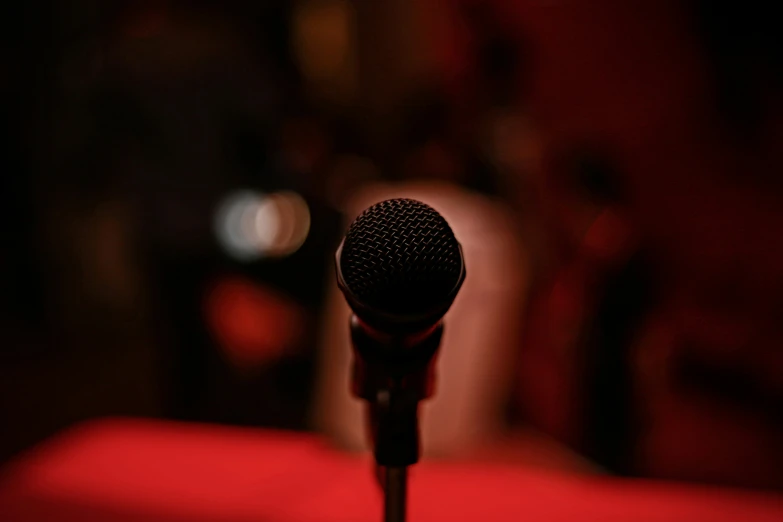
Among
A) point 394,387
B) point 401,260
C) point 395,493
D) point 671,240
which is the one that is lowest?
point 395,493

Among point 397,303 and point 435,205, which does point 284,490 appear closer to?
point 397,303

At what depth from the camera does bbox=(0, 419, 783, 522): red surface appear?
0.92 m

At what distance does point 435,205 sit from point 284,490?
0.78 metres

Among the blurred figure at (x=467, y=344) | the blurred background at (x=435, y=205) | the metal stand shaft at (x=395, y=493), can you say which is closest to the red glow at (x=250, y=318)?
the blurred background at (x=435, y=205)

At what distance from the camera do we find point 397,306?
50cm

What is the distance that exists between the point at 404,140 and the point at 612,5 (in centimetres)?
132

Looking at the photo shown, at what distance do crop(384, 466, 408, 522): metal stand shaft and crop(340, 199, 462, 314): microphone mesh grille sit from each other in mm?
181

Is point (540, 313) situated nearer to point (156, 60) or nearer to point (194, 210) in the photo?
point (194, 210)

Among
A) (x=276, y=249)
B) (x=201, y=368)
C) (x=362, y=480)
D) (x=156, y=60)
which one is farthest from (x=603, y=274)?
(x=156, y=60)

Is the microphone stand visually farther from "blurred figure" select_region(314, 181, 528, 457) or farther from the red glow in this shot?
the red glow

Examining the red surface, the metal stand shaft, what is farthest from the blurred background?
the metal stand shaft

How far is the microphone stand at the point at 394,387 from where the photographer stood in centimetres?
54

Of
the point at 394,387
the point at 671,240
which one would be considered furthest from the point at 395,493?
the point at 671,240

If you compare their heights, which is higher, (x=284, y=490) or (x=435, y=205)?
(x=435, y=205)
